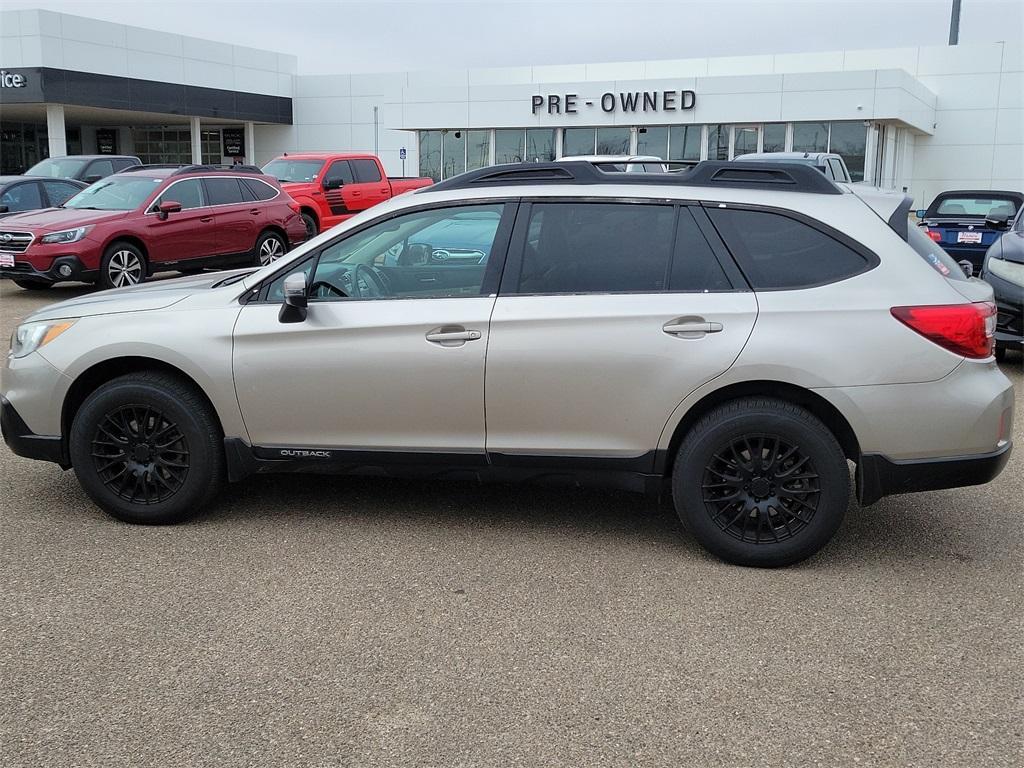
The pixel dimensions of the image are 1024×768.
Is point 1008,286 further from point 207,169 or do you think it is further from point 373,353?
point 207,169

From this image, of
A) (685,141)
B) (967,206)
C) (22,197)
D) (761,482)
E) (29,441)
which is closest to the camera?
(761,482)

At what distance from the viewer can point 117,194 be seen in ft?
47.9

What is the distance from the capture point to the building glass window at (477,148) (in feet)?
145

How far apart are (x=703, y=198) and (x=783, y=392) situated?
3.18 feet

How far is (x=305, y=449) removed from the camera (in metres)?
4.84

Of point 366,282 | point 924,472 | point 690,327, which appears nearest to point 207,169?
point 366,282

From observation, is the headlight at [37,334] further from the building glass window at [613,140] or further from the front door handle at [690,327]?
the building glass window at [613,140]

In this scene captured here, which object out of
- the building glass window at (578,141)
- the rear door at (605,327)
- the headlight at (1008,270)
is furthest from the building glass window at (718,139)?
the rear door at (605,327)

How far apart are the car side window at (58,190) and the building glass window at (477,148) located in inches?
1116

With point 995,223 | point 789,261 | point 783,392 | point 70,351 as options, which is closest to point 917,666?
point 783,392

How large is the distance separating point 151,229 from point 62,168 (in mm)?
7599

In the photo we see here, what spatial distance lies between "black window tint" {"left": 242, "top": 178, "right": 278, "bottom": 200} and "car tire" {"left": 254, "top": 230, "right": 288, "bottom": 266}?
→ 25.0 inches

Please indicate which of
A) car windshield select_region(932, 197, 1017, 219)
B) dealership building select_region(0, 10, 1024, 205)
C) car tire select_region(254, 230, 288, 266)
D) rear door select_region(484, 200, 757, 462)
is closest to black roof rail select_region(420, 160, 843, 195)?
rear door select_region(484, 200, 757, 462)

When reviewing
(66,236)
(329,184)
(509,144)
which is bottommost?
(66,236)
